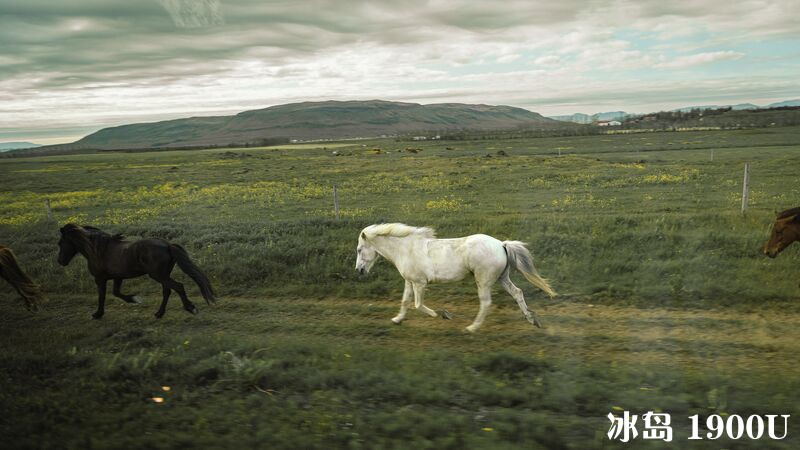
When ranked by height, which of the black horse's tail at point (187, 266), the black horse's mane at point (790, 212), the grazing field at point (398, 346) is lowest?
the grazing field at point (398, 346)

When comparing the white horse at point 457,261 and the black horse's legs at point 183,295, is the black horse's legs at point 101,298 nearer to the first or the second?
the black horse's legs at point 183,295

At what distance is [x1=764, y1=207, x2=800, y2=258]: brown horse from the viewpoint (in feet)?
32.6

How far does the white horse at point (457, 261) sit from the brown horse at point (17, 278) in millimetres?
7444

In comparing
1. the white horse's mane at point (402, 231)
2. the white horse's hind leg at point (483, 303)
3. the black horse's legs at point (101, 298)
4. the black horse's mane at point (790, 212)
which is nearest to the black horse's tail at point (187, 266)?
the black horse's legs at point (101, 298)

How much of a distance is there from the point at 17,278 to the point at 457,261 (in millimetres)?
9159

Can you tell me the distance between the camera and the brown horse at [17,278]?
9719 mm

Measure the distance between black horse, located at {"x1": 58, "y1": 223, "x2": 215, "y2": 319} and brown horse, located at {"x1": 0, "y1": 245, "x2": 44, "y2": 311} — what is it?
1.03 metres

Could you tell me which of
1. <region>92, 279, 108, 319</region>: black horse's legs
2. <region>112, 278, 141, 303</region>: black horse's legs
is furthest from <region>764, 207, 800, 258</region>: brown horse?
<region>92, 279, 108, 319</region>: black horse's legs

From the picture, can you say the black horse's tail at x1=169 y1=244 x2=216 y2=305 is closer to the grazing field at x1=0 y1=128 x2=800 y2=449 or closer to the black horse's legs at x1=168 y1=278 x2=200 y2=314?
the black horse's legs at x1=168 y1=278 x2=200 y2=314

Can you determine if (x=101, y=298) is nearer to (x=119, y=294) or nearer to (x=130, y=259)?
(x=119, y=294)

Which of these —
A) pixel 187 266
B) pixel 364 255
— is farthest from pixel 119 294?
pixel 364 255

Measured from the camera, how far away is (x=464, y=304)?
10250 millimetres

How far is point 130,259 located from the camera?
9383 mm

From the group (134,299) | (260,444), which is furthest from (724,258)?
(134,299)
